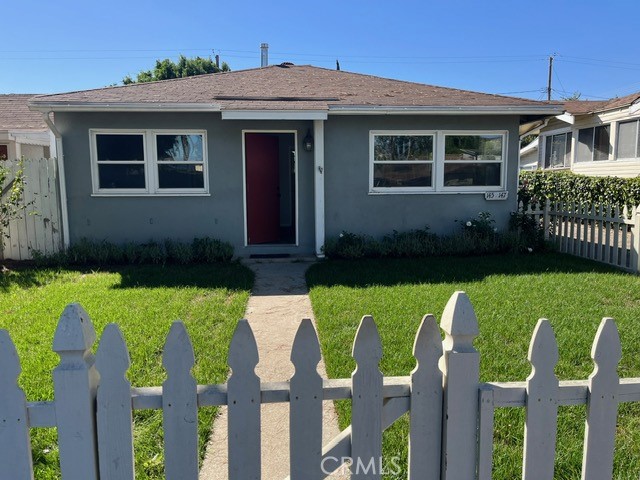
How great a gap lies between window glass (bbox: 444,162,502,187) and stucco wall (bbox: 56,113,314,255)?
2.93 m

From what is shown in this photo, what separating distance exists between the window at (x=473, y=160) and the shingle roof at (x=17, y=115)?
11230 millimetres

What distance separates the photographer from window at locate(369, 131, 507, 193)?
10.1 meters

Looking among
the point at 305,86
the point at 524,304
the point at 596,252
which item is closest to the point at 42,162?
the point at 305,86

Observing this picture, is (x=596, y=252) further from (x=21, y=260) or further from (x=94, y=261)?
(x=21, y=260)

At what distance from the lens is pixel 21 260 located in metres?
9.30

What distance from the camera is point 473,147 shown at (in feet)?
33.8

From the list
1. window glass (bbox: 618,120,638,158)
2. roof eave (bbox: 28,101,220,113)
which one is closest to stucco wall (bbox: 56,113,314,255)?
roof eave (bbox: 28,101,220,113)

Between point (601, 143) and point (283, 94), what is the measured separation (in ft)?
44.3

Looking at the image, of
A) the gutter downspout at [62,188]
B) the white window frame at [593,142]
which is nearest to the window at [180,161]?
the gutter downspout at [62,188]

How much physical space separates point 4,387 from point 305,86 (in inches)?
411

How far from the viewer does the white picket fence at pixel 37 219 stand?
9211 millimetres

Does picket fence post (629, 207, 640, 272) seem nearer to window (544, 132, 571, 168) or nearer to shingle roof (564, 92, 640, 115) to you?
shingle roof (564, 92, 640, 115)

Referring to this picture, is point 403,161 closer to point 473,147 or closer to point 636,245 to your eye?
point 473,147

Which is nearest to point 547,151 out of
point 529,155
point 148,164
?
point 529,155
